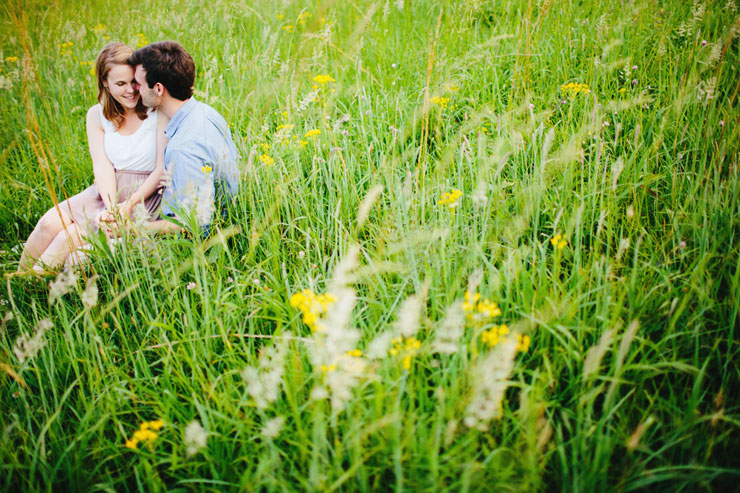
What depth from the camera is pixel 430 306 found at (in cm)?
154

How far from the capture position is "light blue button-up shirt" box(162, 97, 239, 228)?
7.09 feet

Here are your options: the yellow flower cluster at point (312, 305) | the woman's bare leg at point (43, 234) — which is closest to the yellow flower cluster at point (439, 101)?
the yellow flower cluster at point (312, 305)

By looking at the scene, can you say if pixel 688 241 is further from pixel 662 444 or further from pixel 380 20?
pixel 380 20

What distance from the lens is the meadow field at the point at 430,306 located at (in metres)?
1.07

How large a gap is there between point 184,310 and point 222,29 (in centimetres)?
379

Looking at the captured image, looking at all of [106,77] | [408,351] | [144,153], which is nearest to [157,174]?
[144,153]

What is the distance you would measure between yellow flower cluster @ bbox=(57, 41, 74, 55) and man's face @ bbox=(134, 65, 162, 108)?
102 inches

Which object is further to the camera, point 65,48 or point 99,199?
point 65,48

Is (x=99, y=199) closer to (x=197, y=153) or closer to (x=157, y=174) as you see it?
(x=157, y=174)

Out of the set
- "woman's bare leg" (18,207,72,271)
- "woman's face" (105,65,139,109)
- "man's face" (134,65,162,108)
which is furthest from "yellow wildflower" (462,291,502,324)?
"woman's face" (105,65,139,109)

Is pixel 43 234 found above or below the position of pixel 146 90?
below

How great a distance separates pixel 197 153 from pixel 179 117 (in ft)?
1.38

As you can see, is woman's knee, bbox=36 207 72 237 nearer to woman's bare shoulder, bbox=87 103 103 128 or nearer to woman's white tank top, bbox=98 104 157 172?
woman's white tank top, bbox=98 104 157 172

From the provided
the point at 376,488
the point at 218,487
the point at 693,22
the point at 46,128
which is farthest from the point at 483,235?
the point at 46,128
